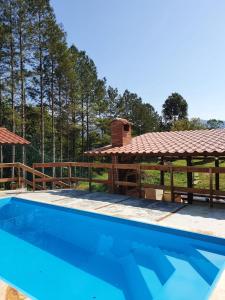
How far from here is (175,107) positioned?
43938mm

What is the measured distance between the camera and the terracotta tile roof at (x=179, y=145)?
8.98m

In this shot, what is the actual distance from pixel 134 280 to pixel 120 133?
7772 mm

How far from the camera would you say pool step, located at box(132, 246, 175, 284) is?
15.8ft

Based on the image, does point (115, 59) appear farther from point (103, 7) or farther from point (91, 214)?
point (91, 214)

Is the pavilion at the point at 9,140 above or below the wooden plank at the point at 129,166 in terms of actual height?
above

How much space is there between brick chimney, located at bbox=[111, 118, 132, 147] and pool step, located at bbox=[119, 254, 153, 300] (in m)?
6.71

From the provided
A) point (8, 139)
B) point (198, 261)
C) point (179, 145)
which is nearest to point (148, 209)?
point (198, 261)

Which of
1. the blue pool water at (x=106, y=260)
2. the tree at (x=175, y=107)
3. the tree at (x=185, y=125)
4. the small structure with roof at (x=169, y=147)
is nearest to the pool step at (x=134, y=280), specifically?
the blue pool water at (x=106, y=260)

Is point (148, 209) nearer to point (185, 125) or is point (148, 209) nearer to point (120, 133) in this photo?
point (120, 133)

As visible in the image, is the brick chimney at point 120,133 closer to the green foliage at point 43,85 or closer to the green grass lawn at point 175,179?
the green grass lawn at point 175,179

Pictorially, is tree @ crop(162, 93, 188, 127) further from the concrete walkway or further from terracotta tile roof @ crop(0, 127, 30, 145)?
the concrete walkway

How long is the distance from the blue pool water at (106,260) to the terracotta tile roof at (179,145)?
136 inches

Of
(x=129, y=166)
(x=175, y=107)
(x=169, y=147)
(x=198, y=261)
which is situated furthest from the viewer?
(x=175, y=107)

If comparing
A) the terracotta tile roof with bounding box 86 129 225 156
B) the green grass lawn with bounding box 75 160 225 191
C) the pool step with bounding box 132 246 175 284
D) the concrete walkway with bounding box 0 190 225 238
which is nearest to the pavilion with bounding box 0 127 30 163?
the concrete walkway with bounding box 0 190 225 238
